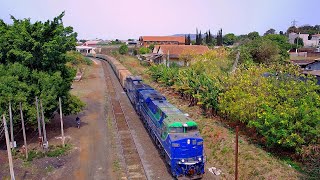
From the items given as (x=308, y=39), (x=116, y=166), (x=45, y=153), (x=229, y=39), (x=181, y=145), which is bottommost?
(x=116, y=166)

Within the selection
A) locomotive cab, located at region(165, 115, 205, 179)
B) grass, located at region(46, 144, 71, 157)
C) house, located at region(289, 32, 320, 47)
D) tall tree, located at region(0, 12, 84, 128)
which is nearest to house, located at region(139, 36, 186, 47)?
house, located at region(289, 32, 320, 47)

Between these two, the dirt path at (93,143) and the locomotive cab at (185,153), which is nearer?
the locomotive cab at (185,153)

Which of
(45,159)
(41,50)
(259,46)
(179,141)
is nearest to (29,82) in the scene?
(41,50)

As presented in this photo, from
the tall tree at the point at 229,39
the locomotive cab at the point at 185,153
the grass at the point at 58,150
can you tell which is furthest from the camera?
the tall tree at the point at 229,39

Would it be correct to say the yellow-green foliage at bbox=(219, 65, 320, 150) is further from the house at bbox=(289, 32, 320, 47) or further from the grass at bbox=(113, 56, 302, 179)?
the house at bbox=(289, 32, 320, 47)

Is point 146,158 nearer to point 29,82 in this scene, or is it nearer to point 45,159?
point 45,159

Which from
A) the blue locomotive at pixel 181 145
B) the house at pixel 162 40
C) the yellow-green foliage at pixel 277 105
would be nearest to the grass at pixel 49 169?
the blue locomotive at pixel 181 145

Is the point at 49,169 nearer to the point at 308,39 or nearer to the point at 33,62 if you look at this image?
the point at 33,62

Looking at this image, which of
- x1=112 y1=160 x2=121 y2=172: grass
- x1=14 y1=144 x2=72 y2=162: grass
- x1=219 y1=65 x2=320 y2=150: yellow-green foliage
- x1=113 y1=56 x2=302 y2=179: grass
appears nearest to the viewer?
x1=113 y1=56 x2=302 y2=179: grass

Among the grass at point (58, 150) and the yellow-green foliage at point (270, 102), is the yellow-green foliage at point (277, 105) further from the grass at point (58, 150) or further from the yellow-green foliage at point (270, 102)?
the grass at point (58, 150)

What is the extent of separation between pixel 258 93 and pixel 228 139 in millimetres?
4483

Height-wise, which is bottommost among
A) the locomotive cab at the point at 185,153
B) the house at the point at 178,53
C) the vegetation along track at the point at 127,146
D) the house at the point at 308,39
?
the vegetation along track at the point at 127,146

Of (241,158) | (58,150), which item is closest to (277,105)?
(241,158)

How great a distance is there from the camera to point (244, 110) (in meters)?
22.7
